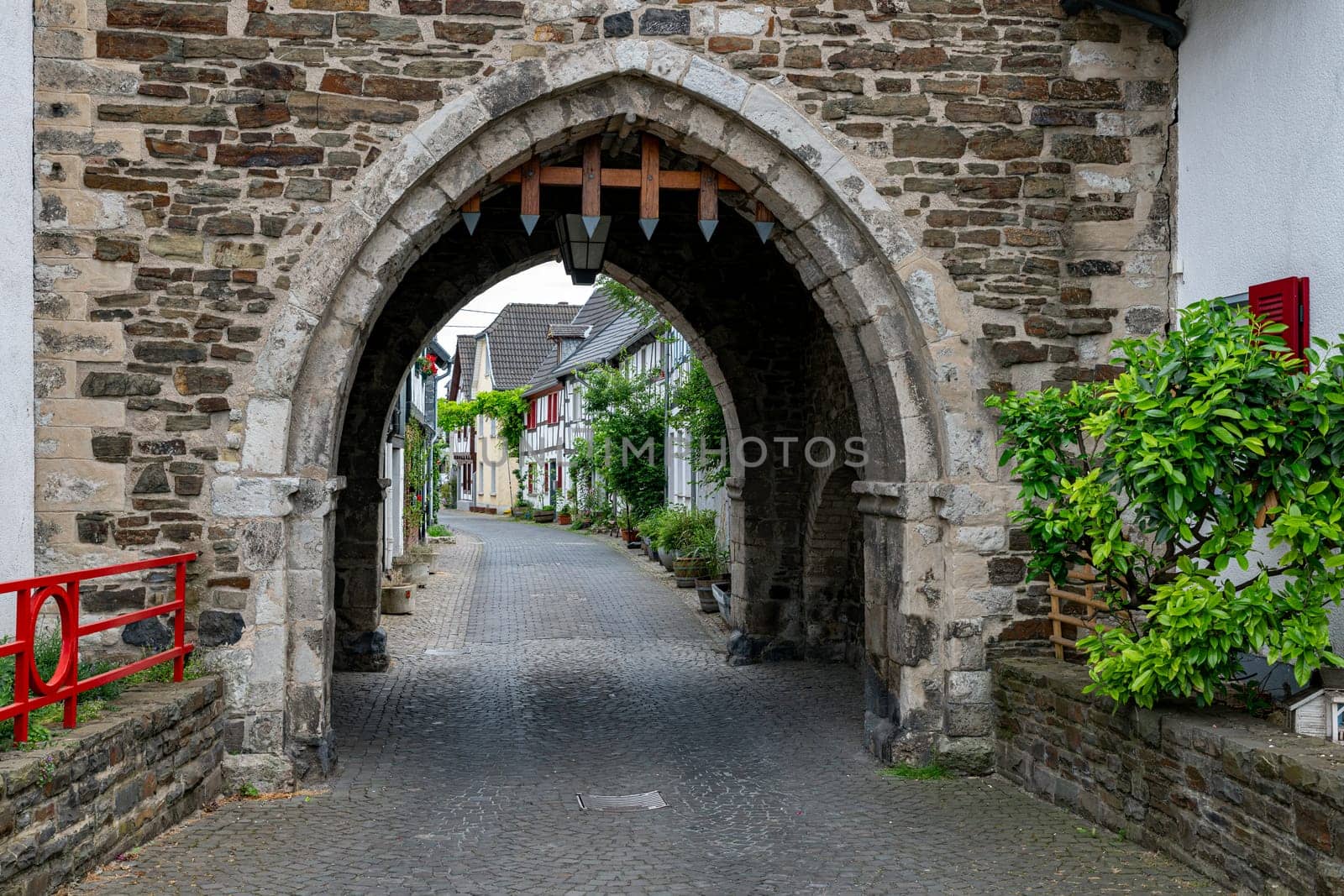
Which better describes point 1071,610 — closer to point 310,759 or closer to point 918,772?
point 918,772

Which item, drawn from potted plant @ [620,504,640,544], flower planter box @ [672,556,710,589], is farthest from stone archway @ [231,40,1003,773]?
potted plant @ [620,504,640,544]

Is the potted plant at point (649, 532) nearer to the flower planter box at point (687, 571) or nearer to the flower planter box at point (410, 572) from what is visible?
the flower planter box at point (687, 571)

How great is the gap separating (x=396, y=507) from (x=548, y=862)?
1281 centimetres

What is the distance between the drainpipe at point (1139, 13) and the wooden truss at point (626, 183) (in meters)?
1.92

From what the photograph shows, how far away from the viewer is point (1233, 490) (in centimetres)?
442

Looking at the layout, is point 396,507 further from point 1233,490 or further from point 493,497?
point 493,497

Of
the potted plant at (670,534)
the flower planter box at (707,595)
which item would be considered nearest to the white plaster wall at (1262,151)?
the flower planter box at (707,595)

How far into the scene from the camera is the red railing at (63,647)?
3.97 metres

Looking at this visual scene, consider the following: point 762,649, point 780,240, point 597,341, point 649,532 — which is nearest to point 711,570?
A: point 762,649

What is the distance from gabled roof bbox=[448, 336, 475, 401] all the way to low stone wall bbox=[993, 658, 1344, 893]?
148 feet

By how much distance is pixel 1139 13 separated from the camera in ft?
20.6

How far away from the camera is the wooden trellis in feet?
19.9

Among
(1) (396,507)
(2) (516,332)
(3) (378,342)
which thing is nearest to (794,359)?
(3) (378,342)

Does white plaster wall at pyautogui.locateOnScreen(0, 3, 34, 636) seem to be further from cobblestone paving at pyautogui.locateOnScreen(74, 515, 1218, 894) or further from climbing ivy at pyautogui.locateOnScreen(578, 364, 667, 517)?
climbing ivy at pyautogui.locateOnScreen(578, 364, 667, 517)
